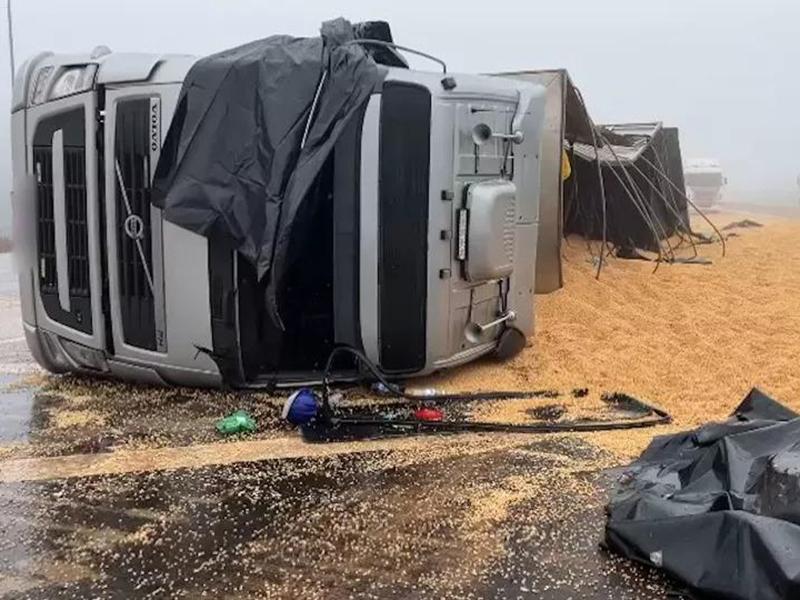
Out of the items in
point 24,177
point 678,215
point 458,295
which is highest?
point 24,177

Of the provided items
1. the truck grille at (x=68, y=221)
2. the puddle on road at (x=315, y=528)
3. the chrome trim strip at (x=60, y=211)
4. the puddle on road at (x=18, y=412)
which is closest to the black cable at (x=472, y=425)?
the puddle on road at (x=315, y=528)

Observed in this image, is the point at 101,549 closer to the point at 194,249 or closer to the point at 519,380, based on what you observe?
the point at 194,249

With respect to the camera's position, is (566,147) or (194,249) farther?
(566,147)

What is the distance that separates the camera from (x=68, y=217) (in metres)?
4.86

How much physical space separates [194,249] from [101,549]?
1.95 m

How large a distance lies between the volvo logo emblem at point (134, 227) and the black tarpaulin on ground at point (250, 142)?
0.21 m

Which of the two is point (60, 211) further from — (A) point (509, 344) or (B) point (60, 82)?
(A) point (509, 344)

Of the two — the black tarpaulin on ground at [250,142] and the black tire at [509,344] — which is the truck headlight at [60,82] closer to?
the black tarpaulin on ground at [250,142]

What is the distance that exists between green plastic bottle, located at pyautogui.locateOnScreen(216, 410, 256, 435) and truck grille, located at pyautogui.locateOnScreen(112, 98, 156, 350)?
0.78 m

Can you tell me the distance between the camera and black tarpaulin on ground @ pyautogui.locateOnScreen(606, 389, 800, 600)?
7.71ft

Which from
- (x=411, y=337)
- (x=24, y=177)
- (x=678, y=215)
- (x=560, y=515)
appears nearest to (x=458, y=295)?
(x=411, y=337)

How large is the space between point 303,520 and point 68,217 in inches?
103

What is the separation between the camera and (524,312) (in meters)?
5.47

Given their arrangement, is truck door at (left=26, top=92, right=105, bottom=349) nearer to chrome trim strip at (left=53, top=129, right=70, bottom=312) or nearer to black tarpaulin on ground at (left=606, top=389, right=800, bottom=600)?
chrome trim strip at (left=53, top=129, right=70, bottom=312)
